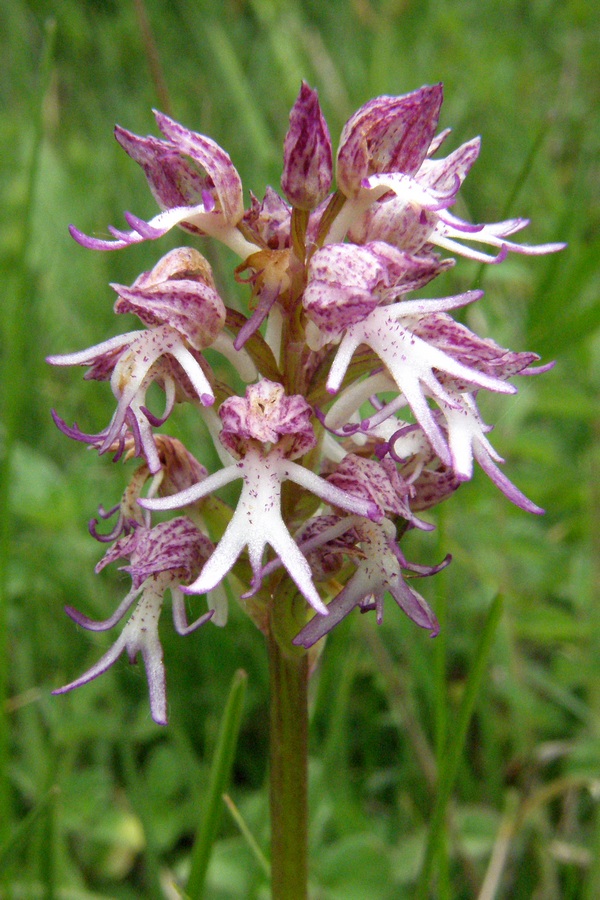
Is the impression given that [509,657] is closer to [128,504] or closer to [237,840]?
[237,840]

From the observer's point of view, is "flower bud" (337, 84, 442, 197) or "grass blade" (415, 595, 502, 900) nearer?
"flower bud" (337, 84, 442, 197)

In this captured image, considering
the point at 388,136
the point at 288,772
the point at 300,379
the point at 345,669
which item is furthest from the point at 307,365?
the point at 345,669

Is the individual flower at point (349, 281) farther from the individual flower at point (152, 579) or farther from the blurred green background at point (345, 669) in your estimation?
the blurred green background at point (345, 669)

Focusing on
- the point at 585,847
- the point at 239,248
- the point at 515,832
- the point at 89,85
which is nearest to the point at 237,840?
the point at 515,832

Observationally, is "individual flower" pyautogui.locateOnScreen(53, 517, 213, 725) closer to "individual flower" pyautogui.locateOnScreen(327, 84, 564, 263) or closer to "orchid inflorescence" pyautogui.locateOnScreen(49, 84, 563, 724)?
"orchid inflorescence" pyautogui.locateOnScreen(49, 84, 563, 724)

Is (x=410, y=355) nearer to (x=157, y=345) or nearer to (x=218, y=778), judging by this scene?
(x=157, y=345)

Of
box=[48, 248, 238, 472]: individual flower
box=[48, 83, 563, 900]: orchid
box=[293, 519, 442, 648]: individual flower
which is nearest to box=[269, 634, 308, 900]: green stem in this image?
box=[48, 83, 563, 900]: orchid
